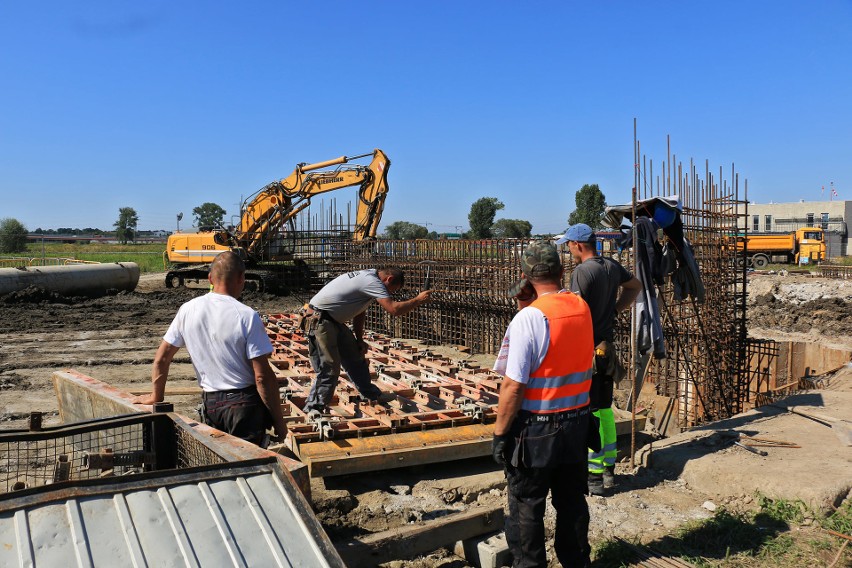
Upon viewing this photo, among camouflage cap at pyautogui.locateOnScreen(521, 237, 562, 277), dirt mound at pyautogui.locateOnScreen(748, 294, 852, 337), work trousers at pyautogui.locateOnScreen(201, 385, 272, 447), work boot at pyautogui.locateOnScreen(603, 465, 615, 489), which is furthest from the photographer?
dirt mound at pyautogui.locateOnScreen(748, 294, 852, 337)

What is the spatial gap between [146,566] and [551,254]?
220 centimetres

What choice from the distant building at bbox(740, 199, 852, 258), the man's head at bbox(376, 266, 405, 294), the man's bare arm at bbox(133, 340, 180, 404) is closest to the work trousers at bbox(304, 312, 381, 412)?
the man's head at bbox(376, 266, 405, 294)

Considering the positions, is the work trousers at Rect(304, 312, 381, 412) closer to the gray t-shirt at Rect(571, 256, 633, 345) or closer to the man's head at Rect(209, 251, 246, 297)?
the man's head at Rect(209, 251, 246, 297)

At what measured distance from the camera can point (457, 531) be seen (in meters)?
3.64

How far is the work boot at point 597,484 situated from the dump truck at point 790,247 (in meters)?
34.0

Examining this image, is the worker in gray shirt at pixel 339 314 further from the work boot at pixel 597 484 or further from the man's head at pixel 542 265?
the man's head at pixel 542 265

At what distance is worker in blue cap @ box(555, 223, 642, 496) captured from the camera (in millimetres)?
4598

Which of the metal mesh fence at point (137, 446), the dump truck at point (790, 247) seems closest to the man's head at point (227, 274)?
the metal mesh fence at point (137, 446)

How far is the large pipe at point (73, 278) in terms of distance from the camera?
1811 cm

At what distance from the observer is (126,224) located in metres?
75.2

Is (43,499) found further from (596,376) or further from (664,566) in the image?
(596,376)

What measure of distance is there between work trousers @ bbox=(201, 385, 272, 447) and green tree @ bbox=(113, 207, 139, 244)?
73.0 metres

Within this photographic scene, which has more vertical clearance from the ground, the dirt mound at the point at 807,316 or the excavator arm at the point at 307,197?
the excavator arm at the point at 307,197

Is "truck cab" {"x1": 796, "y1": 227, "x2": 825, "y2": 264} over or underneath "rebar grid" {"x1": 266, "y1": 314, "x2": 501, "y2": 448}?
over
